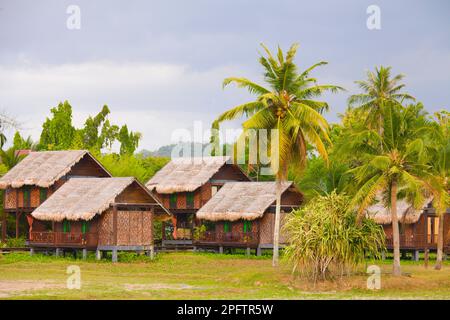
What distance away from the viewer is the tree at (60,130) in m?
71.7

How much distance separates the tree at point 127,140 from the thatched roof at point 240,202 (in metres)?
34.4

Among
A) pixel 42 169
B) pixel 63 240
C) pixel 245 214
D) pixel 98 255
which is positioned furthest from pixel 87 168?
pixel 245 214

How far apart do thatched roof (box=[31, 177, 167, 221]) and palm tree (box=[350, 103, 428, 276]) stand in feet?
48.8

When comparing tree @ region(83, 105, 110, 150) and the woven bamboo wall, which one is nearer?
the woven bamboo wall

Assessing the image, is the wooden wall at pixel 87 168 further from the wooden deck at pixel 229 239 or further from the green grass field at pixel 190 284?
the green grass field at pixel 190 284

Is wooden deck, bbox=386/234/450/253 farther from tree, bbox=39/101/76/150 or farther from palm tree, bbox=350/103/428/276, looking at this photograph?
tree, bbox=39/101/76/150

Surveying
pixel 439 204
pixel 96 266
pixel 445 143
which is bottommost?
pixel 96 266

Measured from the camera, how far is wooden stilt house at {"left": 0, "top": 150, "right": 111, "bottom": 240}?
5209 centimetres

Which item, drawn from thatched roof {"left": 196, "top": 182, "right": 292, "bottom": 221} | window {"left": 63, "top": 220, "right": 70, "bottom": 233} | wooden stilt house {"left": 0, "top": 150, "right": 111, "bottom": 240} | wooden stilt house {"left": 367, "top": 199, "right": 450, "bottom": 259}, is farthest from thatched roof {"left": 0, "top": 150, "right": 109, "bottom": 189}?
wooden stilt house {"left": 367, "top": 199, "right": 450, "bottom": 259}

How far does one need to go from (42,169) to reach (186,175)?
31.6 feet
